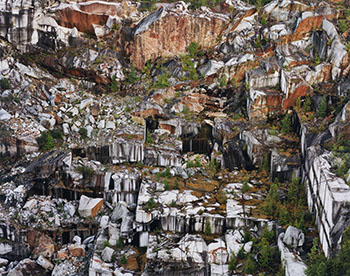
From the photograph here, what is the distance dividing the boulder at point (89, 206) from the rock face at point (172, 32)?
439 inches

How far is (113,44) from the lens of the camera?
29219mm

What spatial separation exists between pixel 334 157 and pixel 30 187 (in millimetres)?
15726

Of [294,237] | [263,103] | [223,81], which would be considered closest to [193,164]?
[263,103]

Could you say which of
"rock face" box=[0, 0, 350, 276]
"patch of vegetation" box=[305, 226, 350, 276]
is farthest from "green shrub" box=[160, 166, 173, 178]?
"patch of vegetation" box=[305, 226, 350, 276]

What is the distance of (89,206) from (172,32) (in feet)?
44.2

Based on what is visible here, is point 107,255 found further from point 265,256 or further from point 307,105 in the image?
point 307,105

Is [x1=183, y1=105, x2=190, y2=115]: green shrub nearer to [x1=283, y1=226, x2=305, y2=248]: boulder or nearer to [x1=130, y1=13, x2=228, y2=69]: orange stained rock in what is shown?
[x1=130, y1=13, x2=228, y2=69]: orange stained rock

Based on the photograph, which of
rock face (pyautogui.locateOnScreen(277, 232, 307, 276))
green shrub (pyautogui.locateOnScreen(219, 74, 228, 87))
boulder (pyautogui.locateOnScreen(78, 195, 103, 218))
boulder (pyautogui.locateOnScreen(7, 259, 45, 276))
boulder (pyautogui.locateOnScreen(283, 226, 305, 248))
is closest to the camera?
rock face (pyautogui.locateOnScreen(277, 232, 307, 276))

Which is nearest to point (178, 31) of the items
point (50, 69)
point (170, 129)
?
point (170, 129)

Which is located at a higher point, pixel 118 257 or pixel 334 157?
pixel 334 157

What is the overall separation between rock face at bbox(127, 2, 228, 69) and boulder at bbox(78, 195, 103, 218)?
11159 mm

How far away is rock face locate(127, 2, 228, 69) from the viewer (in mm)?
28078

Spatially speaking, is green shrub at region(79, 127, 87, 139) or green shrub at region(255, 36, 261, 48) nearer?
green shrub at region(79, 127, 87, 139)

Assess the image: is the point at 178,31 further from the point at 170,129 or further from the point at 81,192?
the point at 81,192
